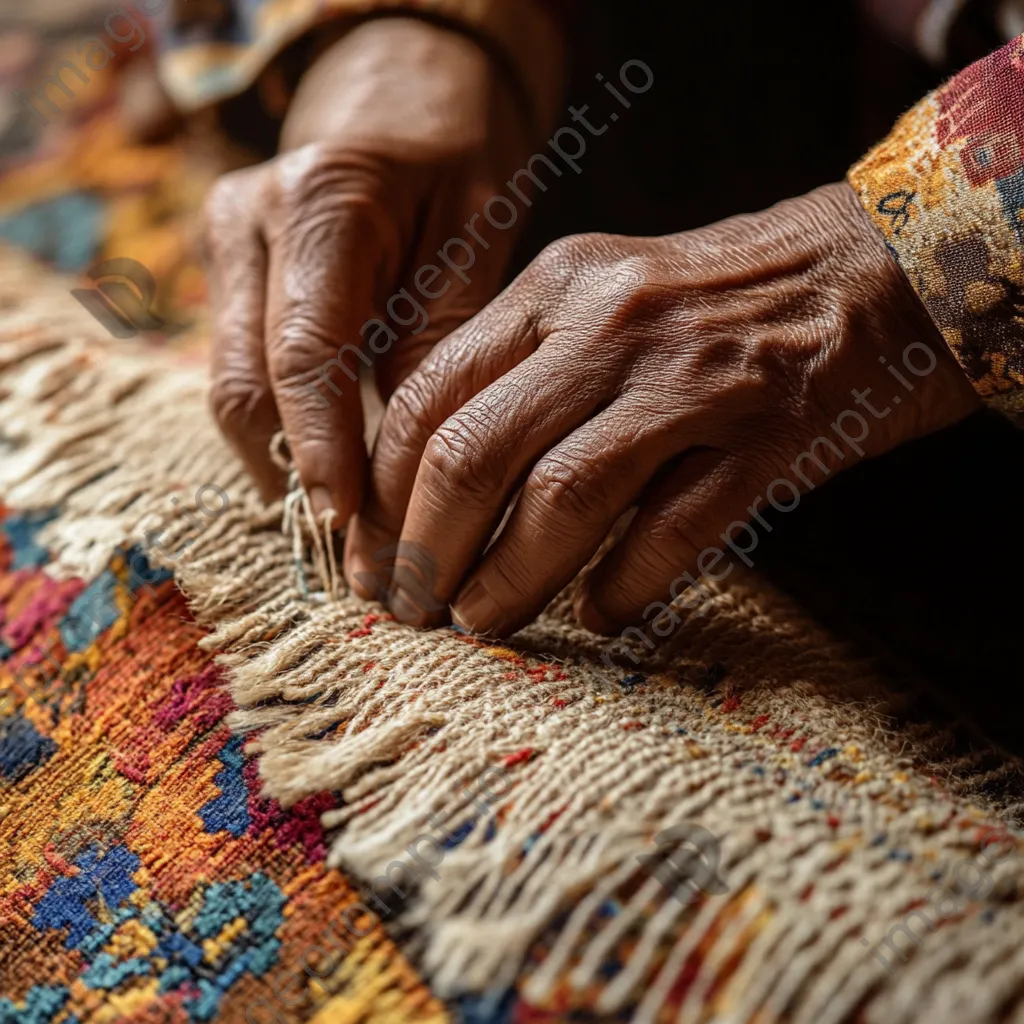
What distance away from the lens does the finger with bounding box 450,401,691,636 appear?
506mm

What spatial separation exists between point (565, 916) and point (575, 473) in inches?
9.2

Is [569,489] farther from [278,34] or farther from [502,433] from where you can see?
[278,34]

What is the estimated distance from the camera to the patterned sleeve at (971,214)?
1.63 ft

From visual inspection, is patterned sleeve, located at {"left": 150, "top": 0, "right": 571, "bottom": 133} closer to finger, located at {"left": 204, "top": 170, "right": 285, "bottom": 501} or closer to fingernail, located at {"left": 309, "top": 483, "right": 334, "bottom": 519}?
finger, located at {"left": 204, "top": 170, "right": 285, "bottom": 501}

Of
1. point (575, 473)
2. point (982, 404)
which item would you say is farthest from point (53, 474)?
point (982, 404)

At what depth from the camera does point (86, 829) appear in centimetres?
47

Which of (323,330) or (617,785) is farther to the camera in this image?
(323,330)

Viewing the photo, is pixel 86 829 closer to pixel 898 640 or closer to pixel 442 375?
pixel 442 375

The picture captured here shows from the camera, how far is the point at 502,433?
514mm

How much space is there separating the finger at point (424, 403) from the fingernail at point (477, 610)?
0.06m

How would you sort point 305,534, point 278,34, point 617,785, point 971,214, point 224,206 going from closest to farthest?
point 617,785 < point 971,214 < point 305,534 < point 224,206 < point 278,34

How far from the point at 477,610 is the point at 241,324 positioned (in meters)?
0.30

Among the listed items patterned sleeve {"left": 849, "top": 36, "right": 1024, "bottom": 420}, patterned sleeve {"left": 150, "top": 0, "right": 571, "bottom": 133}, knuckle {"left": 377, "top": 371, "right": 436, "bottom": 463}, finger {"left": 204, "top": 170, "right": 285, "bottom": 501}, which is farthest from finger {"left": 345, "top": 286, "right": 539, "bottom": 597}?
patterned sleeve {"left": 150, "top": 0, "right": 571, "bottom": 133}

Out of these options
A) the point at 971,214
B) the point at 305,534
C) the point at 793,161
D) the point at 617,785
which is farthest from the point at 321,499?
A: the point at 793,161
